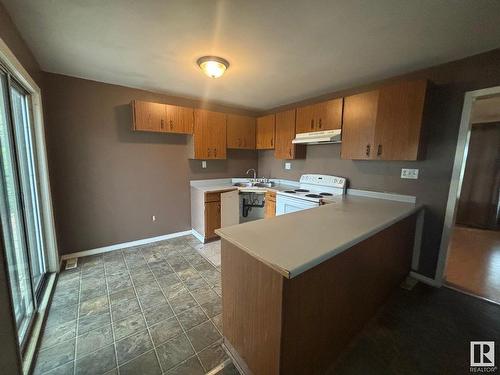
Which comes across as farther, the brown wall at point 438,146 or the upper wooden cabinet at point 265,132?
the upper wooden cabinet at point 265,132

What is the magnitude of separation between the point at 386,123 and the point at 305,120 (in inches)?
45.2

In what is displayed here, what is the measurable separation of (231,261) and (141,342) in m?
1.06

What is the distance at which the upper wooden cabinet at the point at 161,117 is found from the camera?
291 centimetres

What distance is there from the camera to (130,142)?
3078 mm

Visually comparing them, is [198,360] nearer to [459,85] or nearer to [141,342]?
[141,342]

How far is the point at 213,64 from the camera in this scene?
81.8 inches

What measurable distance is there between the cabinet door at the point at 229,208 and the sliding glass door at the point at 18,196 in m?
2.26

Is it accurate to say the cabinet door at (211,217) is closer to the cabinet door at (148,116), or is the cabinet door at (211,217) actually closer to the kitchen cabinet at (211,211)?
the kitchen cabinet at (211,211)

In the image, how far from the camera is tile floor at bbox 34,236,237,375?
1.41m

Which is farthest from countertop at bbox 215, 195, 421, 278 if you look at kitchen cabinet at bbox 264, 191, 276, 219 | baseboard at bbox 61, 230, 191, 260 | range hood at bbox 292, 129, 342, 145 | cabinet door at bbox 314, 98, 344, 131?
baseboard at bbox 61, 230, 191, 260

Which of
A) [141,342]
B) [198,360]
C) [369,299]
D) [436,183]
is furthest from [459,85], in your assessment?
[141,342]

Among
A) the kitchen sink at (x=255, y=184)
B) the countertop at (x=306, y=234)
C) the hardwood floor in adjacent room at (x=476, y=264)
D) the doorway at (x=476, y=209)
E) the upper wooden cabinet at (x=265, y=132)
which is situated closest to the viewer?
the countertop at (x=306, y=234)

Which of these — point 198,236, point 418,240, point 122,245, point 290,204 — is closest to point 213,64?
point 290,204

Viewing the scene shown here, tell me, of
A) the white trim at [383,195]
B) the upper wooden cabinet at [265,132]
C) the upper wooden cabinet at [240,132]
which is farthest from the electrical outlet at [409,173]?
the upper wooden cabinet at [240,132]
